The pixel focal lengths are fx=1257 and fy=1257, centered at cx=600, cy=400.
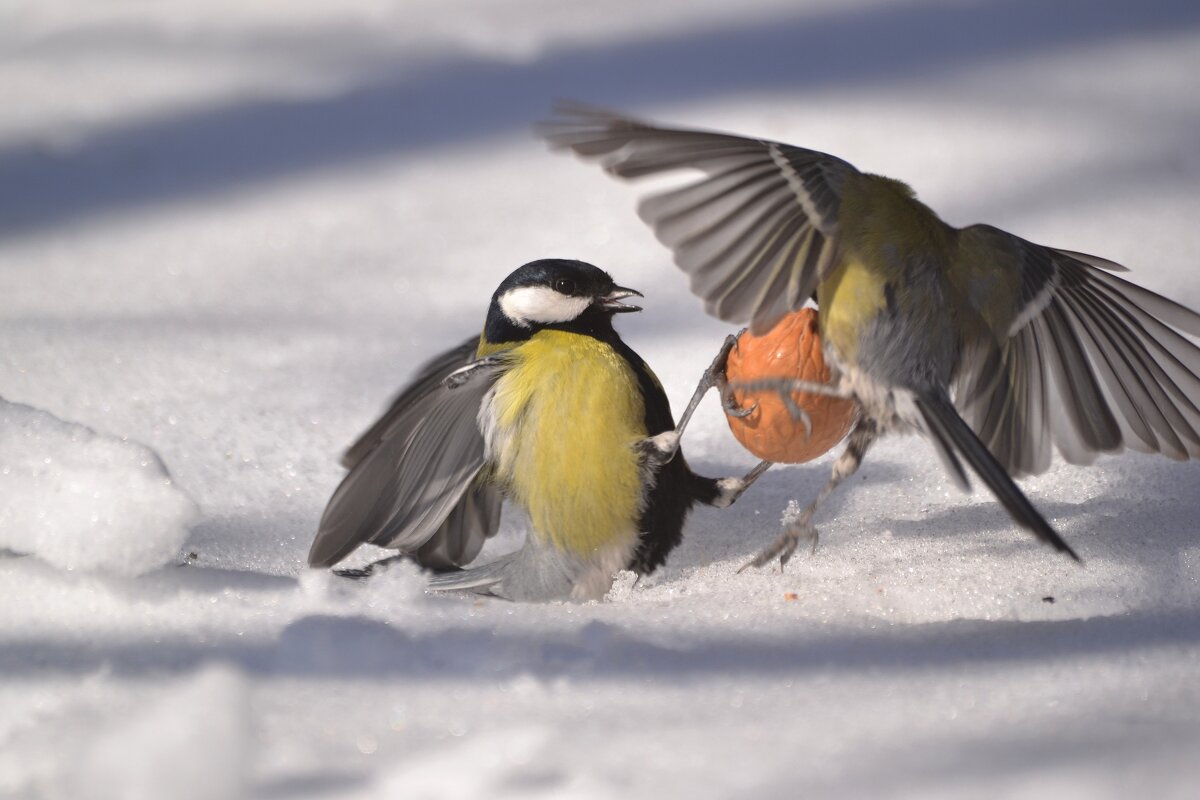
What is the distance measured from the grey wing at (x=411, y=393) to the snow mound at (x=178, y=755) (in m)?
0.89

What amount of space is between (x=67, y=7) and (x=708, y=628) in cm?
372

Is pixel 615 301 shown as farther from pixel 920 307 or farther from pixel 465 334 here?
pixel 465 334

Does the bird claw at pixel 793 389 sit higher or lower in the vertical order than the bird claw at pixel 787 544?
higher

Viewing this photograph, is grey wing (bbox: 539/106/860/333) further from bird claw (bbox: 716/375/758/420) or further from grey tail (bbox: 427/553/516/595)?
grey tail (bbox: 427/553/516/595)

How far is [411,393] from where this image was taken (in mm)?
2434

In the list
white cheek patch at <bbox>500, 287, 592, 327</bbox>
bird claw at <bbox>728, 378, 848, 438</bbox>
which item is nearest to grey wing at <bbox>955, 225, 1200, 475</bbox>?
bird claw at <bbox>728, 378, 848, 438</bbox>

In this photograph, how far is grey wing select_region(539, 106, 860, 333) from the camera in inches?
71.3

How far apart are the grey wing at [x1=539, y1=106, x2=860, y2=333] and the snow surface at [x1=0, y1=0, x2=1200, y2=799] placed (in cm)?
51

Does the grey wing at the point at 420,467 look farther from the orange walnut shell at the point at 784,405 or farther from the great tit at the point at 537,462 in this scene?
the orange walnut shell at the point at 784,405

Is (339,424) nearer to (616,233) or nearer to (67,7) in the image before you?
(616,233)

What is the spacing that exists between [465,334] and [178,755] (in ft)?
6.03

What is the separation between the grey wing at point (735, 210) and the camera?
181cm

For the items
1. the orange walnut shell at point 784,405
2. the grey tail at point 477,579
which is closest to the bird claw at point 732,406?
the orange walnut shell at point 784,405

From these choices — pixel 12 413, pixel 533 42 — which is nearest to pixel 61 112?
pixel 533 42
